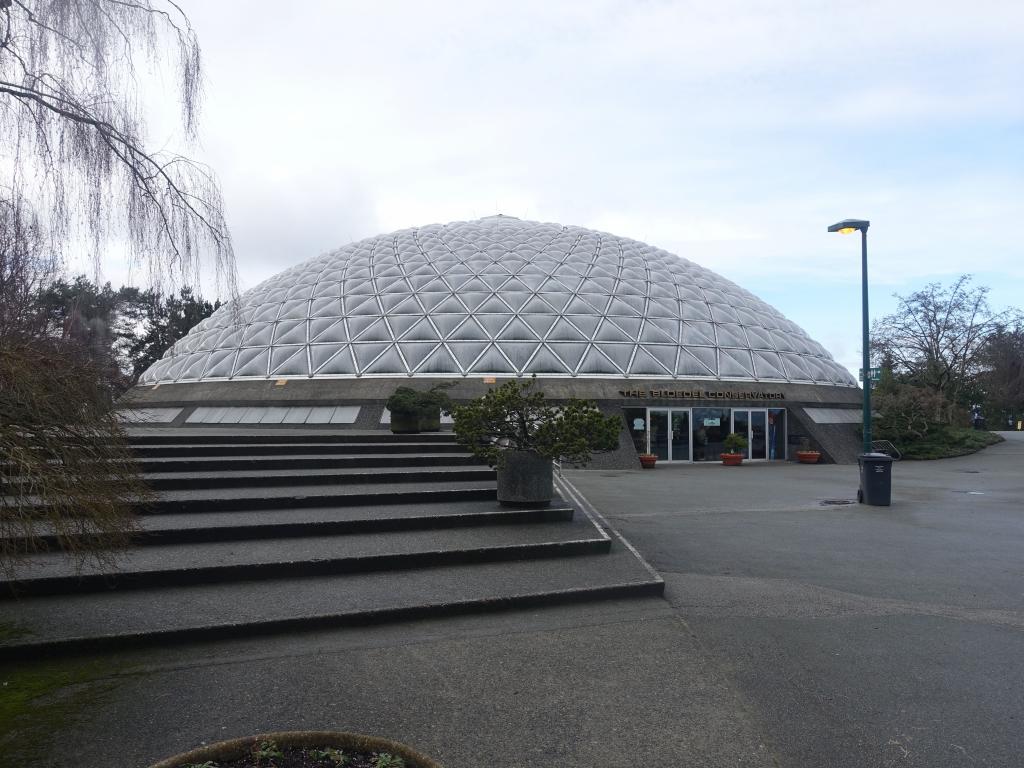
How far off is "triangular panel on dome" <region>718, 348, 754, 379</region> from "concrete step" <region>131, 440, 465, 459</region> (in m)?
16.1

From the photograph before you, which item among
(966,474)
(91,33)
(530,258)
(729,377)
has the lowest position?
(966,474)

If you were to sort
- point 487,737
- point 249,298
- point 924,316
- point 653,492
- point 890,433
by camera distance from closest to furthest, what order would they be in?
point 487,737, point 653,492, point 890,433, point 249,298, point 924,316

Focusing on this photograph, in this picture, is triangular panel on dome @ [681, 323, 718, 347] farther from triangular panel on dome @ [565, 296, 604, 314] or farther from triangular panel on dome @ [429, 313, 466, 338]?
triangular panel on dome @ [429, 313, 466, 338]

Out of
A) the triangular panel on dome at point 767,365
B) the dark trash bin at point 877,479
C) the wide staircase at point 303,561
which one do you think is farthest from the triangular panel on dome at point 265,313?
the dark trash bin at point 877,479

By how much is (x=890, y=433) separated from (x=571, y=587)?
27295mm

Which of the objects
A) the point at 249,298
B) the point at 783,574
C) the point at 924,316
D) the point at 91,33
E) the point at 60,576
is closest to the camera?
the point at 91,33

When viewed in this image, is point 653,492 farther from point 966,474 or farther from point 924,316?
point 924,316

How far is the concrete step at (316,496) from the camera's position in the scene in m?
9.04

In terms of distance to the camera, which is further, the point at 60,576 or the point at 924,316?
the point at 924,316

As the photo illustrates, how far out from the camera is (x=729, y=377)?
26312 millimetres

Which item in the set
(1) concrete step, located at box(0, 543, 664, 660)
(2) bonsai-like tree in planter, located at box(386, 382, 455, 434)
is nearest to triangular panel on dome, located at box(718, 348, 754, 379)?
(2) bonsai-like tree in planter, located at box(386, 382, 455, 434)

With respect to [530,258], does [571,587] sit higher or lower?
lower

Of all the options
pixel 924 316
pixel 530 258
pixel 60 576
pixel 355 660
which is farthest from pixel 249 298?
pixel 924 316

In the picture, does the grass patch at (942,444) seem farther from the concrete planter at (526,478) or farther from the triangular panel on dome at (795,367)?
the concrete planter at (526,478)
